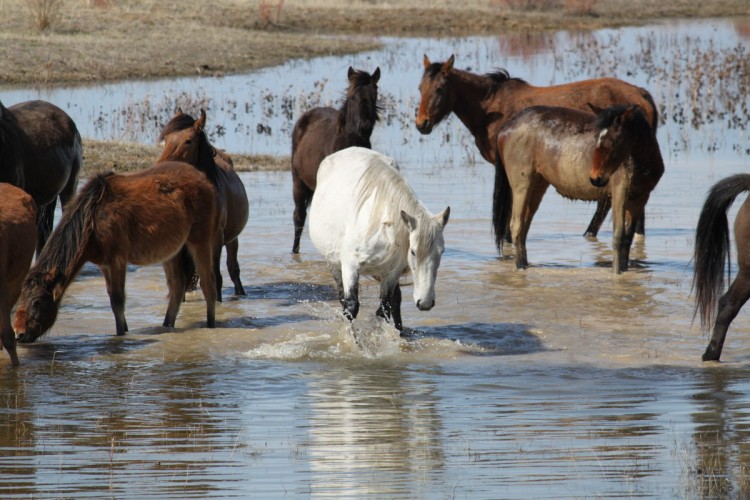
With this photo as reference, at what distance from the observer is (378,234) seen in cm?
771

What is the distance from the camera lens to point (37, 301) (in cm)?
777

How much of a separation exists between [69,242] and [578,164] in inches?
199

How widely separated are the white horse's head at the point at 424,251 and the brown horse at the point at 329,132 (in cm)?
353

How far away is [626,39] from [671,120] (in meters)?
13.9

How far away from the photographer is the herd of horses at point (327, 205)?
7527mm

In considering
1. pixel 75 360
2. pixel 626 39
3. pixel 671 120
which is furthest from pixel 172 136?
pixel 626 39

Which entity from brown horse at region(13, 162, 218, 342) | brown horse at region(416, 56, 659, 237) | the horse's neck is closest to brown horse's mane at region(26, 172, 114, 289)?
brown horse at region(13, 162, 218, 342)

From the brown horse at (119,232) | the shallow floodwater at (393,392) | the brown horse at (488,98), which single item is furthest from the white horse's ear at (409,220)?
the brown horse at (488,98)

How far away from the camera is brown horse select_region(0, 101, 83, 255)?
1024 centimetres

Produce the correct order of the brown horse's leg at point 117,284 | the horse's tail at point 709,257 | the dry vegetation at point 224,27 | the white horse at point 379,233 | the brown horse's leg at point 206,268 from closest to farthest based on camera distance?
the white horse at point 379,233 → the horse's tail at point 709,257 → the brown horse's leg at point 117,284 → the brown horse's leg at point 206,268 → the dry vegetation at point 224,27

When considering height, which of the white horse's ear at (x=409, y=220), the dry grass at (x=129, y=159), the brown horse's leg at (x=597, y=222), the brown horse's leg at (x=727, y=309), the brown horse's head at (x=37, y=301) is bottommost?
the dry grass at (x=129, y=159)

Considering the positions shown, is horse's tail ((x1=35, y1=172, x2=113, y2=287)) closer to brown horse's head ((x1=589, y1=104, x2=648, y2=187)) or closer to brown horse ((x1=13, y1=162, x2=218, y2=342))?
brown horse ((x1=13, y1=162, x2=218, y2=342))

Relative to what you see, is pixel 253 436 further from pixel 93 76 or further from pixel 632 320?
pixel 93 76

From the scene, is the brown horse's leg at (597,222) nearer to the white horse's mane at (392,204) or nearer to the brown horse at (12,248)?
the white horse's mane at (392,204)
